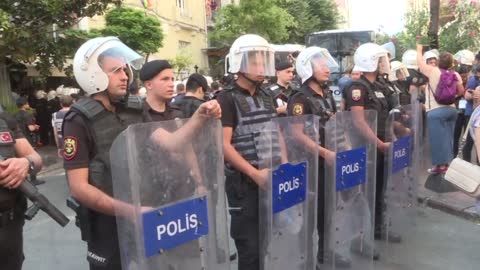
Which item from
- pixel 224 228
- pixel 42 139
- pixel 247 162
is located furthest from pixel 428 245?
pixel 42 139

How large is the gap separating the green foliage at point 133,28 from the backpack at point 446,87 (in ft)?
35.5

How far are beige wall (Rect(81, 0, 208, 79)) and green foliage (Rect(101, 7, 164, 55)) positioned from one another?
3.63 metres

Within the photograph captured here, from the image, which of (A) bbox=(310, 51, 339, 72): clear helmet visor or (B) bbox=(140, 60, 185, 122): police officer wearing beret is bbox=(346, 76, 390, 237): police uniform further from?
(B) bbox=(140, 60, 185, 122): police officer wearing beret

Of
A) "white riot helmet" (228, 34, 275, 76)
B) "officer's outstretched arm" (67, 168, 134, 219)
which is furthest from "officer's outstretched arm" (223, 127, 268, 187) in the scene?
"officer's outstretched arm" (67, 168, 134, 219)

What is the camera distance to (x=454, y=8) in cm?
1283

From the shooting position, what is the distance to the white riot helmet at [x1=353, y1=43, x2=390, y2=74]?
179 inches

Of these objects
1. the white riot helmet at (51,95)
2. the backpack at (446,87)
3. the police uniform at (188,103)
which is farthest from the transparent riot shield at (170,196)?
the white riot helmet at (51,95)

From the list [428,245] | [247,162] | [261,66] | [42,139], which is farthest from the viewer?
[42,139]

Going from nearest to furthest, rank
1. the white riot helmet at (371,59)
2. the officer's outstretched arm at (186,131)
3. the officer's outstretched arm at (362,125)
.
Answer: the officer's outstretched arm at (186,131) < the officer's outstretched arm at (362,125) < the white riot helmet at (371,59)

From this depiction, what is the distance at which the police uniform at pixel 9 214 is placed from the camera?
7.97ft

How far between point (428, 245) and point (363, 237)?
1255mm

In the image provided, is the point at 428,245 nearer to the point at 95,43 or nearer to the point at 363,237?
the point at 363,237

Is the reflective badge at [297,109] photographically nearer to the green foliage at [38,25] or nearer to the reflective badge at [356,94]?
the reflective badge at [356,94]

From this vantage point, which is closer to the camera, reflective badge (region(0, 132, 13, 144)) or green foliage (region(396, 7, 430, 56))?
reflective badge (region(0, 132, 13, 144))
